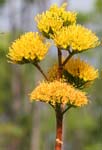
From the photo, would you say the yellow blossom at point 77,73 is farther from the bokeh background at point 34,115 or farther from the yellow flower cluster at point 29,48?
the bokeh background at point 34,115

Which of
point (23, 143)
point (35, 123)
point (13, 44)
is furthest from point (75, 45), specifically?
point (23, 143)

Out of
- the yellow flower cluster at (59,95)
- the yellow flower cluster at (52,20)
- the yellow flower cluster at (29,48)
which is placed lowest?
the yellow flower cluster at (59,95)

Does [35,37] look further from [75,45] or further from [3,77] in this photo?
[3,77]

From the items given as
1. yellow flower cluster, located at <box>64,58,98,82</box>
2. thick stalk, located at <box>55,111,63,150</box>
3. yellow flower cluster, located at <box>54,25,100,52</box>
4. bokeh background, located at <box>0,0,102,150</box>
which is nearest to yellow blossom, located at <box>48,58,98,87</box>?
yellow flower cluster, located at <box>64,58,98,82</box>

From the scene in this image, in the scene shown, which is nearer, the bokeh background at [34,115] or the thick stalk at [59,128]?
the thick stalk at [59,128]

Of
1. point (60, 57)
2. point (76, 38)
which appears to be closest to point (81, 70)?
point (60, 57)

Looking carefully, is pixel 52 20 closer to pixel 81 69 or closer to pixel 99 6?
pixel 81 69

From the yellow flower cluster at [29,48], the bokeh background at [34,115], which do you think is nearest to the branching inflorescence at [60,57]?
the yellow flower cluster at [29,48]

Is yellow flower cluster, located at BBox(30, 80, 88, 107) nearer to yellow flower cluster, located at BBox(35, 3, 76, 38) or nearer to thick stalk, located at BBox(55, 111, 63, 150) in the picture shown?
thick stalk, located at BBox(55, 111, 63, 150)
